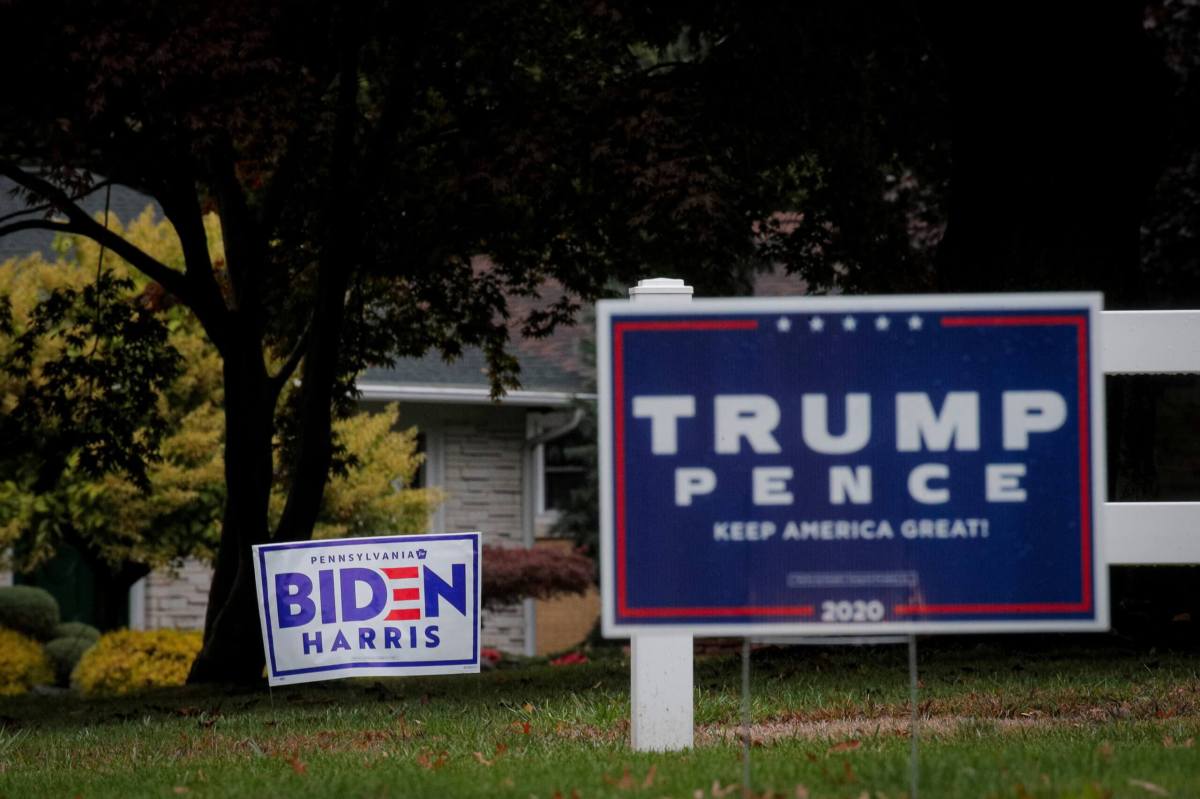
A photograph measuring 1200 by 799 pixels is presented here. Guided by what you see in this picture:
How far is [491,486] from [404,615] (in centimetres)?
1621

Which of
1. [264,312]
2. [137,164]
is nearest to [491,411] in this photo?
[264,312]

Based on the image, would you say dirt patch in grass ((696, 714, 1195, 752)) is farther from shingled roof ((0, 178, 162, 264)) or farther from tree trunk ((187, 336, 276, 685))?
shingled roof ((0, 178, 162, 264))

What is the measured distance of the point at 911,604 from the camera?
4797mm

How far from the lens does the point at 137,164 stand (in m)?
13.0

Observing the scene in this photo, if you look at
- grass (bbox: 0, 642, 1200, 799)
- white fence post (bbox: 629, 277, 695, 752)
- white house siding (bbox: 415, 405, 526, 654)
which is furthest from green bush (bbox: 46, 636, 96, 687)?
white fence post (bbox: 629, 277, 695, 752)

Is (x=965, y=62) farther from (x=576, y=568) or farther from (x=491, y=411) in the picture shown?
(x=491, y=411)

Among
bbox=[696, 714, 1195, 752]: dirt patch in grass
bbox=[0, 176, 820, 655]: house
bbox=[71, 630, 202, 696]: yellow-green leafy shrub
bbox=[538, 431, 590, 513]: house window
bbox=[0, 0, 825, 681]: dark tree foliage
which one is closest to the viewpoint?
bbox=[696, 714, 1195, 752]: dirt patch in grass

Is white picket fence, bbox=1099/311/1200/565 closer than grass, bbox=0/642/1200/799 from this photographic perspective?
No

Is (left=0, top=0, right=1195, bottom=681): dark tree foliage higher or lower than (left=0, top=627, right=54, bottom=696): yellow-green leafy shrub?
higher

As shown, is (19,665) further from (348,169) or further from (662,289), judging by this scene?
(662,289)

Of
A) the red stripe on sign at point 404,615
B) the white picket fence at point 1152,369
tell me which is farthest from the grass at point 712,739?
the white picket fence at point 1152,369

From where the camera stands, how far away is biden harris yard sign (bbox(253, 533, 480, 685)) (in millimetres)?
9430

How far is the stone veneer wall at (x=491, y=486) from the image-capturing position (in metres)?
25.6

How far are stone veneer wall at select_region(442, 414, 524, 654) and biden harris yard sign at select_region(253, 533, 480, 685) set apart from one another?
15.9 metres
